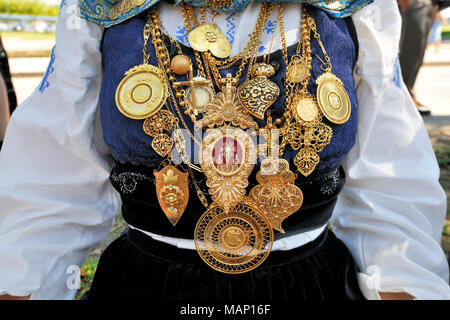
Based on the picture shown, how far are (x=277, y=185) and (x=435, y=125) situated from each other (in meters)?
4.44

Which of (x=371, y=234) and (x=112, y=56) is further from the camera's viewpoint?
(x=371, y=234)

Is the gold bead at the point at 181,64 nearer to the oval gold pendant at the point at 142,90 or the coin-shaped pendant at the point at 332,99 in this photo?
the oval gold pendant at the point at 142,90

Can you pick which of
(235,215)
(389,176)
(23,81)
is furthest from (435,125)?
(23,81)

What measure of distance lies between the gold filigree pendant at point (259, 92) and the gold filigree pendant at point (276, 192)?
4.2 inches

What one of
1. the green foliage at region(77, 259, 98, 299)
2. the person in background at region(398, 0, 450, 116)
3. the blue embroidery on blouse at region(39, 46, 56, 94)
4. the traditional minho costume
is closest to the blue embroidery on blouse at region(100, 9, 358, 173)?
the traditional minho costume

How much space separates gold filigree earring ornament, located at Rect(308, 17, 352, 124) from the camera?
33.6 inches

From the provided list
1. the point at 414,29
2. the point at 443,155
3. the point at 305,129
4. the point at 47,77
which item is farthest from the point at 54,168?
the point at 414,29

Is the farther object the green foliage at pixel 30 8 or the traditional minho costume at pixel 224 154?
the green foliage at pixel 30 8

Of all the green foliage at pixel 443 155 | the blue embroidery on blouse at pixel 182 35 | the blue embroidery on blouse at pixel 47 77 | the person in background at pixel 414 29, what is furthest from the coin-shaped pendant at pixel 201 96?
the person in background at pixel 414 29

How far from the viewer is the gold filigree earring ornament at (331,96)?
85 cm

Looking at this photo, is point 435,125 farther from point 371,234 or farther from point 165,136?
point 165,136

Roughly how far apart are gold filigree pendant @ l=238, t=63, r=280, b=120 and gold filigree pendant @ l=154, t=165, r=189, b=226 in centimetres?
19

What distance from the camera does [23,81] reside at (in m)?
8.12

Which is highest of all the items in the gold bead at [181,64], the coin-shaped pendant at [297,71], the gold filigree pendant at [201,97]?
the gold bead at [181,64]
